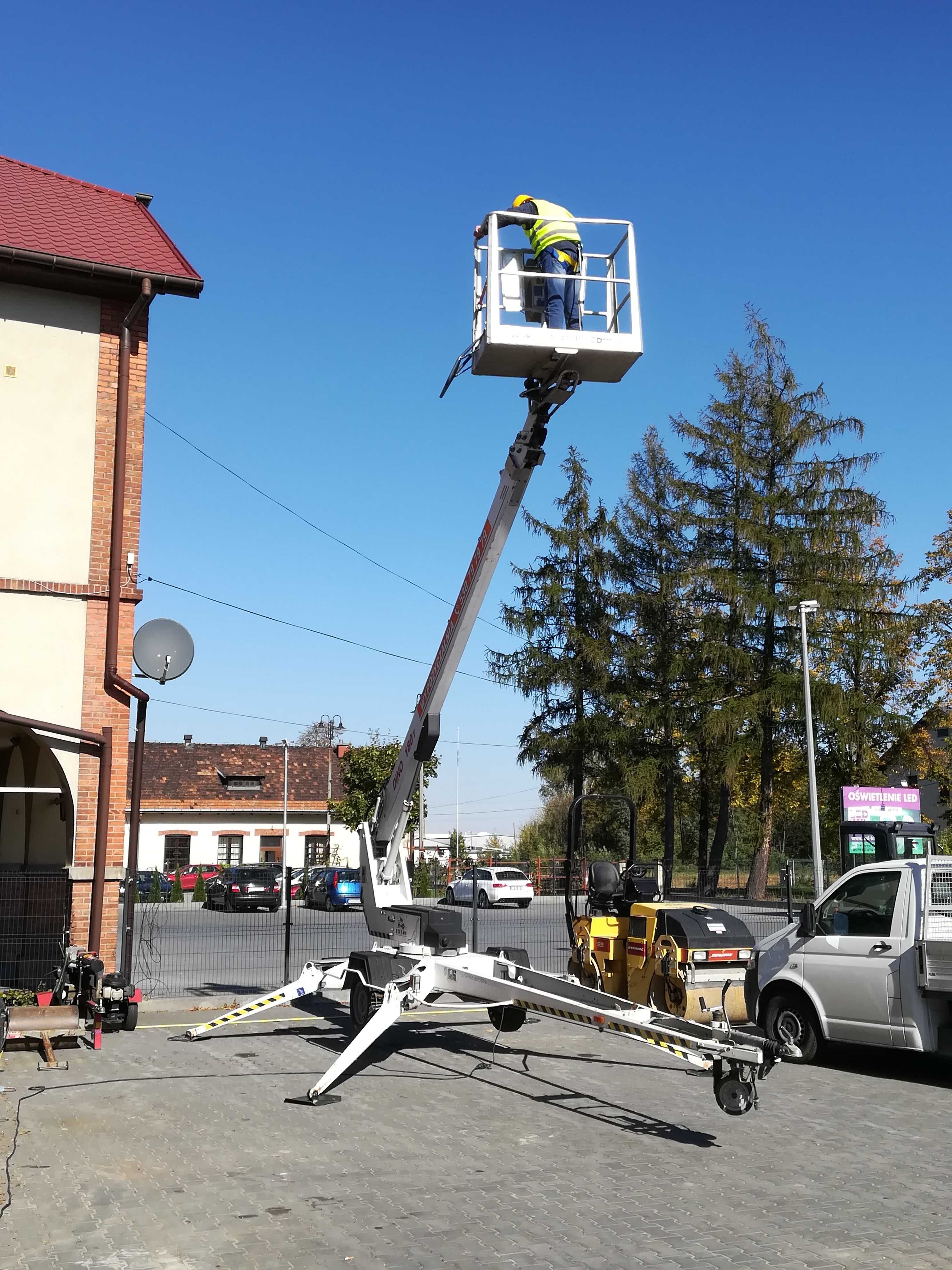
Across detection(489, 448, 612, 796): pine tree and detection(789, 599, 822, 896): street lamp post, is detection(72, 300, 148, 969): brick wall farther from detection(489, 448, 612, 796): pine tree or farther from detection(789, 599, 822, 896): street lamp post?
detection(489, 448, 612, 796): pine tree

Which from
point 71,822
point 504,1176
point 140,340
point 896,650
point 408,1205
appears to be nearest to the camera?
point 408,1205

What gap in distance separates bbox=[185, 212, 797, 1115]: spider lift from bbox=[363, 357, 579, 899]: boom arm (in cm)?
1

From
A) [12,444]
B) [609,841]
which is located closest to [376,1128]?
[12,444]

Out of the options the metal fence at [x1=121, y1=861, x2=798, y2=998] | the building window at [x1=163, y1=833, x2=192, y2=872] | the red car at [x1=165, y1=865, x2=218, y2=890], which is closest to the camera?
the metal fence at [x1=121, y1=861, x2=798, y2=998]

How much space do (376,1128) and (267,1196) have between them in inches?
72.9

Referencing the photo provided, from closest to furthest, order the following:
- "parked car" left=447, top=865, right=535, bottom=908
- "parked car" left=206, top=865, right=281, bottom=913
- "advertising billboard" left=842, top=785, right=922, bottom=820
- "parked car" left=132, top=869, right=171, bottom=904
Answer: "parked car" left=132, top=869, right=171, bottom=904 → "advertising billboard" left=842, top=785, right=922, bottom=820 → "parked car" left=447, top=865, right=535, bottom=908 → "parked car" left=206, top=865, right=281, bottom=913

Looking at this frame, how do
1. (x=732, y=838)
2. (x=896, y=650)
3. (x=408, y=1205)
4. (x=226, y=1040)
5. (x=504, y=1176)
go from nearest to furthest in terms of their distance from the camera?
(x=408, y=1205) < (x=504, y=1176) < (x=226, y=1040) < (x=896, y=650) < (x=732, y=838)

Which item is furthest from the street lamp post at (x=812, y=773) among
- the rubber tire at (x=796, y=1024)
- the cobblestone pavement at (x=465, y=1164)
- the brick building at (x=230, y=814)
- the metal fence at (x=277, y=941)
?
the brick building at (x=230, y=814)

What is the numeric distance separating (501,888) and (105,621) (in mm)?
24852

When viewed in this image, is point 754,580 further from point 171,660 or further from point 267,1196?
point 267,1196

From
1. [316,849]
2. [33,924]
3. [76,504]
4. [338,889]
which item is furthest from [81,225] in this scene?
[316,849]

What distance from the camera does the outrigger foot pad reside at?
9.27 meters

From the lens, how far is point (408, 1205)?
6.66 m

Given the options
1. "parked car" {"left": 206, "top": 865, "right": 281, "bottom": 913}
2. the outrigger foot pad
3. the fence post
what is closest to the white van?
the outrigger foot pad
